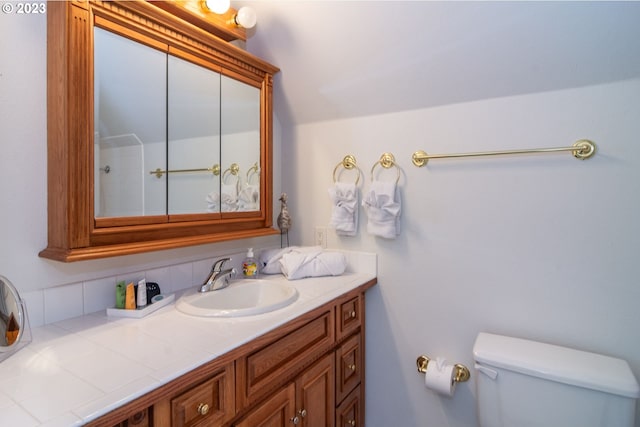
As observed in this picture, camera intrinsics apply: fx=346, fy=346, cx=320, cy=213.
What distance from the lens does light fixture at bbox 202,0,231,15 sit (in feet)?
4.60

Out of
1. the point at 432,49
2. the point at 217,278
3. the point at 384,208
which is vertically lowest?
the point at 217,278

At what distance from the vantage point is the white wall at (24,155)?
990 mm

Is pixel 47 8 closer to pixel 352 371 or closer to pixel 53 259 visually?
pixel 53 259

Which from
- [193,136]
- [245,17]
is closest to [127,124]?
→ [193,136]

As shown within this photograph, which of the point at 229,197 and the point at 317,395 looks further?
the point at 229,197

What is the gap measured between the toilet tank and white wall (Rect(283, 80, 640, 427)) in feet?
0.47

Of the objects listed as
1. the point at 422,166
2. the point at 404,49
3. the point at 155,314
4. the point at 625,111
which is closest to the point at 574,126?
the point at 625,111

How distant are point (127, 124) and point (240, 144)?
527 mm

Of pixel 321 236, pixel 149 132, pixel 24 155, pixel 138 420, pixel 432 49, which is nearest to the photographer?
pixel 138 420

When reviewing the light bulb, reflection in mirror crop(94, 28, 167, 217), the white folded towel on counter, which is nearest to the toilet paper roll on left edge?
the white folded towel on counter

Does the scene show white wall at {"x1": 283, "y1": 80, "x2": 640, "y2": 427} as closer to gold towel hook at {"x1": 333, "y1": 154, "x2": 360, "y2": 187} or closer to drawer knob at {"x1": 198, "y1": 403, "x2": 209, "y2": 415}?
gold towel hook at {"x1": 333, "y1": 154, "x2": 360, "y2": 187}

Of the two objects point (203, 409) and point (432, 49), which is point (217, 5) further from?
point (203, 409)

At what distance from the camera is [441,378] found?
1.46 meters

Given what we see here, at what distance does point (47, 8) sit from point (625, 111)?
6.32 feet
